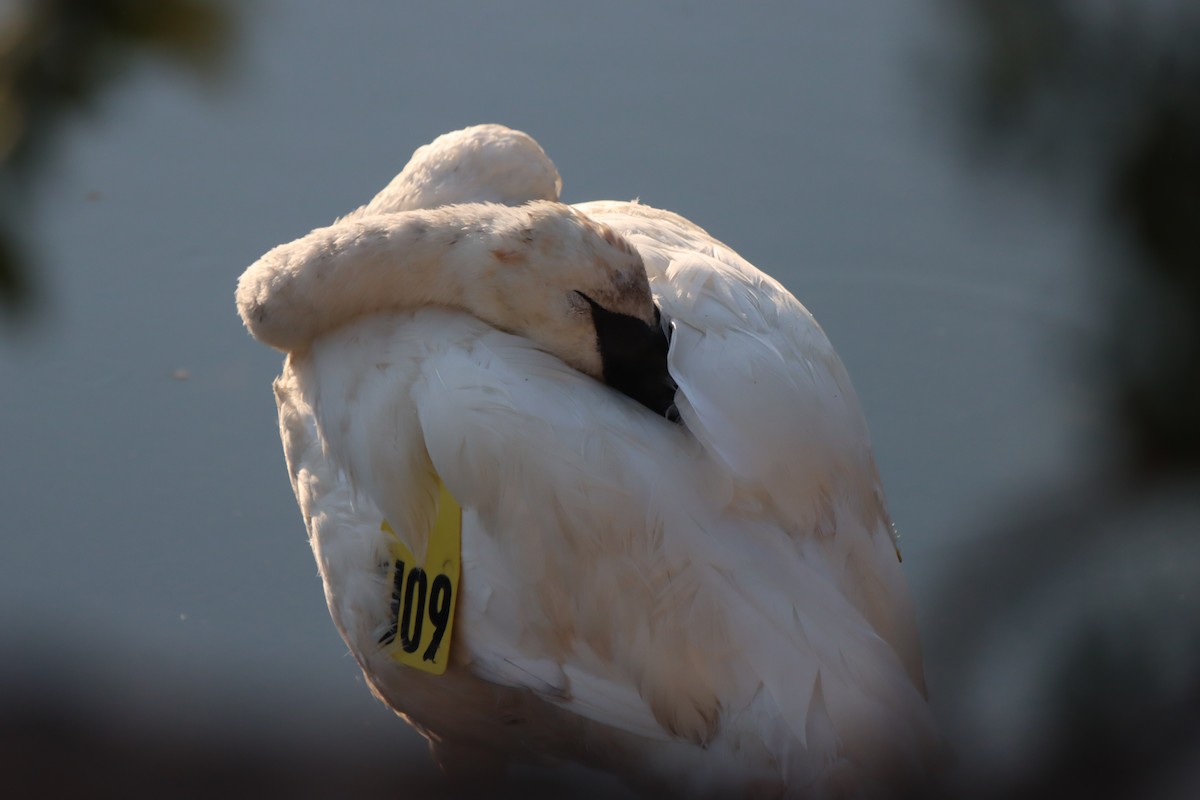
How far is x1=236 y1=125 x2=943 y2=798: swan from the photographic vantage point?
1828mm

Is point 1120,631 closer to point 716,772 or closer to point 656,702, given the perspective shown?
point 716,772

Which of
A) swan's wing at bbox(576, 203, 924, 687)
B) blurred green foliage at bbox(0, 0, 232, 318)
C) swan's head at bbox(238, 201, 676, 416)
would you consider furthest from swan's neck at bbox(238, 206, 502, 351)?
blurred green foliage at bbox(0, 0, 232, 318)

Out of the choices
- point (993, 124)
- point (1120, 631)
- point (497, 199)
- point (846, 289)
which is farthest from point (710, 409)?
point (846, 289)

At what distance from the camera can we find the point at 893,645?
1.91 meters

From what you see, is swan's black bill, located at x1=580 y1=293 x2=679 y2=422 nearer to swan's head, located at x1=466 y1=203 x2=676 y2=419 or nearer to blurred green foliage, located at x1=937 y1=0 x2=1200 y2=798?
swan's head, located at x1=466 y1=203 x2=676 y2=419

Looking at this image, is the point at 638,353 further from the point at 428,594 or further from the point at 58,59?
the point at 58,59

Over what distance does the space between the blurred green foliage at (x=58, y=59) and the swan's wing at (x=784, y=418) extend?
1267mm

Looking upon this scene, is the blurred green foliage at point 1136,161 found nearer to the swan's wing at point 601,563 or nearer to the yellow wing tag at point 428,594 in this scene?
the swan's wing at point 601,563

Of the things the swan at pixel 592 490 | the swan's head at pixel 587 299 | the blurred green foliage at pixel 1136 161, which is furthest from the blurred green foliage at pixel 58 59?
the swan's head at pixel 587 299

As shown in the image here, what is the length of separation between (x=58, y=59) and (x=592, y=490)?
124 cm

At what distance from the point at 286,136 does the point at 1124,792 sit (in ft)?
12.6

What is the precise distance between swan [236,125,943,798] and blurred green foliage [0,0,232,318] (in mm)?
1190

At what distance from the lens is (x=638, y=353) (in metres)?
1.99

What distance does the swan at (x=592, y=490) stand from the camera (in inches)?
72.0
